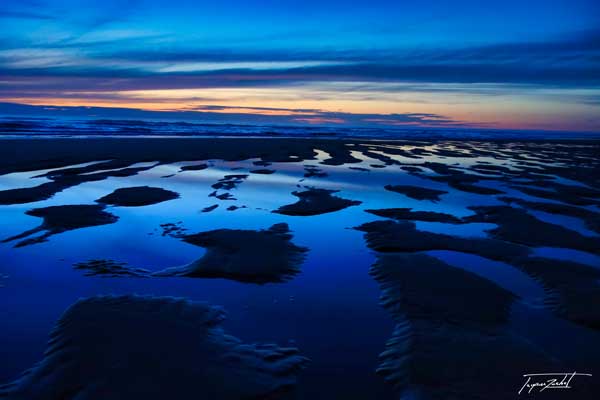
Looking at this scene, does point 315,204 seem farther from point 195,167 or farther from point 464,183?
point 195,167

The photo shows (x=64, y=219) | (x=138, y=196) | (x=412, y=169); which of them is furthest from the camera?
(x=412, y=169)

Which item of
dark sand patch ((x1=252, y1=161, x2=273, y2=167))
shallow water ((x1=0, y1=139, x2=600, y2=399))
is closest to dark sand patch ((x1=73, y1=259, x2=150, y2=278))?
shallow water ((x1=0, y1=139, x2=600, y2=399))

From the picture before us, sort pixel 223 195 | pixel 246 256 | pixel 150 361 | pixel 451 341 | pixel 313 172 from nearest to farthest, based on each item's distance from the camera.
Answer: pixel 150 361
pixel 451 341
pixel 246 256
pixel 223 195
pixel 313 172

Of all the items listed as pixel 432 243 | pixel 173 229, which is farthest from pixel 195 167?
pixel 432 243

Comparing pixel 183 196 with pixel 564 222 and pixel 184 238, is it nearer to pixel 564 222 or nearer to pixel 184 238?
pixel 184 238

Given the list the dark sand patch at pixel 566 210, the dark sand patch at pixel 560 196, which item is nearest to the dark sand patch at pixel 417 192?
the dark sand patch at pixel 566 210

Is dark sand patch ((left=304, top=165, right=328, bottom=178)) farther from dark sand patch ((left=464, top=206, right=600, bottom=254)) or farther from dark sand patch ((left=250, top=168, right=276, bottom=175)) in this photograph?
dark sand patch ((left=464, top=206, right=600, bottom=254))

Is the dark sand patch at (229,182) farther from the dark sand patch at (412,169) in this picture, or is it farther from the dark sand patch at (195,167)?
the dark sand patch at (412,169)
